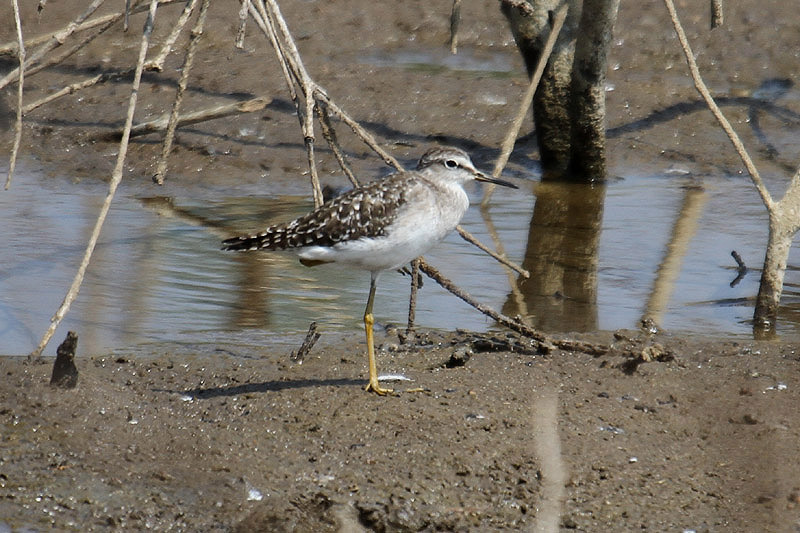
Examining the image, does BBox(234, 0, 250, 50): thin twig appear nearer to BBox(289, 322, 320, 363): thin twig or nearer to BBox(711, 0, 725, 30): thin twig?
BBox(289, 322, 320, 363): thin twig

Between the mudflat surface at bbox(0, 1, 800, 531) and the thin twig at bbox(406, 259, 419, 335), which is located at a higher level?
the thin twig at bbox(406, 259, 419, 335)

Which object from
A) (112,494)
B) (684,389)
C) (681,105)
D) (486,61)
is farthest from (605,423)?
(486,61)

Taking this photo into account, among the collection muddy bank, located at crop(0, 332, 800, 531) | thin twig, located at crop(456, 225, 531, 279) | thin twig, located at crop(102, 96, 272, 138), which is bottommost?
muddy bank, located at crop(0, 332, 800, 531)

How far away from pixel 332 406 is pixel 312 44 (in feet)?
29.1

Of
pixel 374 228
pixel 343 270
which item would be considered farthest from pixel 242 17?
pixel 343 270

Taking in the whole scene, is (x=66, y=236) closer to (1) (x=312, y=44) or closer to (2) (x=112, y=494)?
(2) (x=112, y=494)

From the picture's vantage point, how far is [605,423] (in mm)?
5352

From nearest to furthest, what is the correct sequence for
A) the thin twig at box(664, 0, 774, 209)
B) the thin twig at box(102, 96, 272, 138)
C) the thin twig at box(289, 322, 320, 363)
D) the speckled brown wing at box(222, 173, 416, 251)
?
1. the speckled brown wing at box(222, 173, 416, 251)
2. the thin twig at box(289, 322, 320, 363)
3. the thin twig at box(664, 0, 774, 209)
4. the thin twig at box(102, 96, 272, 138)

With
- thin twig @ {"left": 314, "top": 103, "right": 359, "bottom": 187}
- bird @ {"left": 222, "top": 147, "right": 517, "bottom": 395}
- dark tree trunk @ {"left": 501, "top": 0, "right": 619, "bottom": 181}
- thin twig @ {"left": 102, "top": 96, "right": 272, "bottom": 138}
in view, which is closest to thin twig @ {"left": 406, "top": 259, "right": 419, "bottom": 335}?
bird @ {"left": 222, "top": 147, "right": 517, "bottom": 395}

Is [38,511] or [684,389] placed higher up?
[684,389]

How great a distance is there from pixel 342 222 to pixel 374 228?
0.18 m

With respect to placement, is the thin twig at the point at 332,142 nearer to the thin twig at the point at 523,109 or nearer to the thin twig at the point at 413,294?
the thin twig at the point at 413,294

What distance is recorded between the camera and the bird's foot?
5.62 metres

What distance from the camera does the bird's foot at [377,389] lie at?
5.62m
